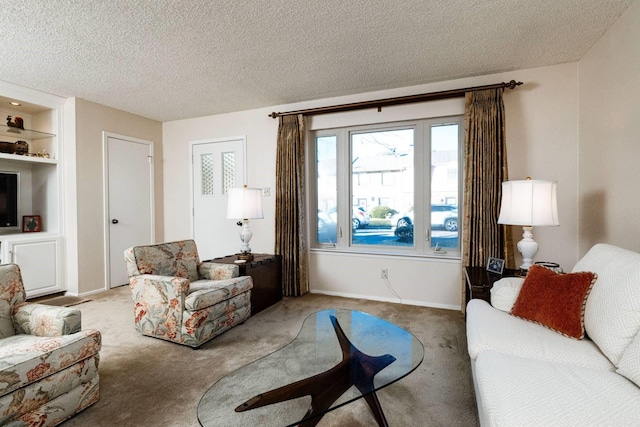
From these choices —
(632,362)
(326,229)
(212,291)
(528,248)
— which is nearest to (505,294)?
(528,248)

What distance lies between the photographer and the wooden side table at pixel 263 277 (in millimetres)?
3150

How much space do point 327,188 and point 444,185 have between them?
1431 mm

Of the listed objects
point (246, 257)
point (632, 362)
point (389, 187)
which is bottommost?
point (632, 362)

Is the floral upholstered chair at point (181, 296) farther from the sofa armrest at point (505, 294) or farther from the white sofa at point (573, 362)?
the sofa armrest at point (505, 294)

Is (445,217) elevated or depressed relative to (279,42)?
depressed

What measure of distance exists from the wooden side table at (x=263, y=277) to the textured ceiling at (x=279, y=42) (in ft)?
6.41

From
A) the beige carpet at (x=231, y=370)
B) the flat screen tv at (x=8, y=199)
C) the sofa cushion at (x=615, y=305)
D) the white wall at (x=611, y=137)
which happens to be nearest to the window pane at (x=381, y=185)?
the beige carpet at (x=231, y=370)

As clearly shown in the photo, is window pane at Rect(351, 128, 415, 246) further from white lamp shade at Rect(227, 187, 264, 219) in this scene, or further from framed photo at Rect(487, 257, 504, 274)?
white lamp shade at Rect(227, 187, 264, 219)

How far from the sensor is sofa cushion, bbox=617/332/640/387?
3.81 ft

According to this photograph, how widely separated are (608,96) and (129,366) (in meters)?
4.10

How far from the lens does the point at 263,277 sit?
3.36m

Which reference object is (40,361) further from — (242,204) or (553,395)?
(553,395)

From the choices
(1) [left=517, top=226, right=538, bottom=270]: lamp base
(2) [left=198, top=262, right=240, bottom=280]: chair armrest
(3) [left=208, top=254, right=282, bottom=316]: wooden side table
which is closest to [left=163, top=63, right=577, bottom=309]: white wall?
(3) [left=208, top=254, right=282, bottom=316]: wooden side table

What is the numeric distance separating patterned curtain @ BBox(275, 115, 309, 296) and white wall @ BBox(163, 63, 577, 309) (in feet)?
0.73
